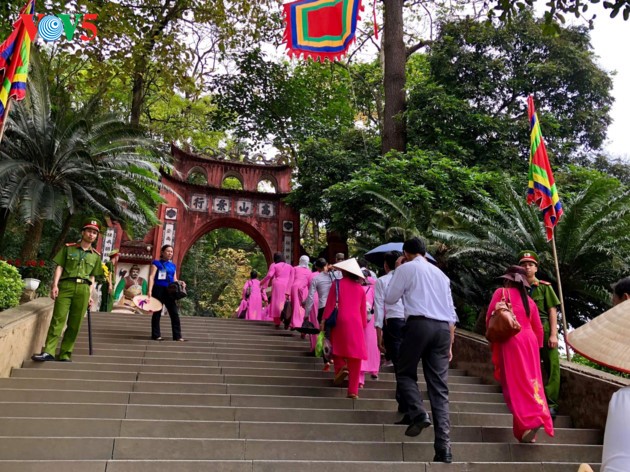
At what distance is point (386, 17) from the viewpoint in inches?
638

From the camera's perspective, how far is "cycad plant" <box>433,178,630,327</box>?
901 centimetres

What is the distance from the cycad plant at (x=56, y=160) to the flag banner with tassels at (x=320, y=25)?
393cm

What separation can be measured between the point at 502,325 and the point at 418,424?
118 cm

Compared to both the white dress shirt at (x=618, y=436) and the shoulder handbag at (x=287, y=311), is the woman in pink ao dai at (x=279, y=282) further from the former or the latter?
the white dress shirt at (x=618, y=436)

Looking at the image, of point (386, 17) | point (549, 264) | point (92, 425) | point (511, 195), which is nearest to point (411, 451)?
point (92, 425)

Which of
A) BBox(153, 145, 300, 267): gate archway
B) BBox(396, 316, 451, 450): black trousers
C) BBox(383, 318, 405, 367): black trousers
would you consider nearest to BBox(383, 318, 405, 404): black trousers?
BBox(383, 318, 405, 367): black trousers

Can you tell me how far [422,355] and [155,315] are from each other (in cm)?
493

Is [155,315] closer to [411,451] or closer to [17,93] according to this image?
[17,93]

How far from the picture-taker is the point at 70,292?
20.9 ft

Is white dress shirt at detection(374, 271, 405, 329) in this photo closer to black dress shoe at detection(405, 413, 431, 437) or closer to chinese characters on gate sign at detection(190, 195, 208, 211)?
black dress shoe at detection(405, 413, 431, 437)

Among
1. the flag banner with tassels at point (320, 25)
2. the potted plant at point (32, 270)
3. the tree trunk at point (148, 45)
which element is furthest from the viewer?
the tree trunk at point (148, 45)

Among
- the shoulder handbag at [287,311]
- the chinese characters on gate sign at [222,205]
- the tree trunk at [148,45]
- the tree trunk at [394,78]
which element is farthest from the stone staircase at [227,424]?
the chinese characters on gate sign at [222,205]

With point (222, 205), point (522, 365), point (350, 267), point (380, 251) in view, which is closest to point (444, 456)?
point (522, 365)

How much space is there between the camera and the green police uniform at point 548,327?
227 inches
